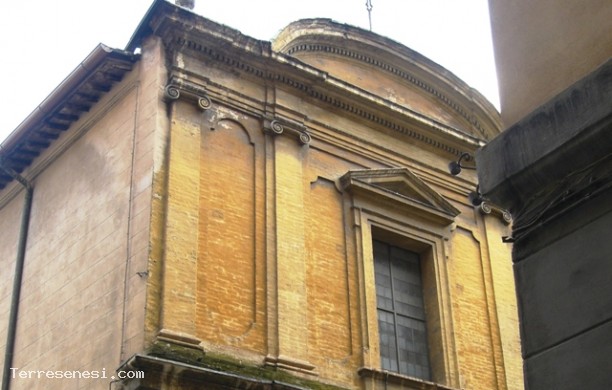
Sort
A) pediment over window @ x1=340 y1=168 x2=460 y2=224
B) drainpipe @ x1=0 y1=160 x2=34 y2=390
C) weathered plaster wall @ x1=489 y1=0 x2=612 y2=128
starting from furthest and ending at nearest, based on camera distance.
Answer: pediment over window @ x1=340 y1=168 x2=460 y2=224, drainpipe @ x1=0 y1=160 x2=34 y2=390, weathered plaster wall @ x1=489 y1=0 x2=612 y2=128

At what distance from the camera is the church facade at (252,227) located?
11.3 m

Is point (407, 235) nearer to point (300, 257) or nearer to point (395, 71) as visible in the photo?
point (300, 257)

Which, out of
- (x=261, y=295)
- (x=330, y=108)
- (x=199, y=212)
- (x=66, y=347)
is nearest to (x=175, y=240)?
(x=199, y=212)

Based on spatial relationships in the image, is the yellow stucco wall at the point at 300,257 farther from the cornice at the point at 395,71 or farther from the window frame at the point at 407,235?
the cornice at the point at 395,71

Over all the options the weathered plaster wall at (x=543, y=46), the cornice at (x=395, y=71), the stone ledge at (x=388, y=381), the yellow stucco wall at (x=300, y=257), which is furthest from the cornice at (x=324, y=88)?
the weathered plaster wall at (x=543, y=46)

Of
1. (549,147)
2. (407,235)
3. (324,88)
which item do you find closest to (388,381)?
(407,235)

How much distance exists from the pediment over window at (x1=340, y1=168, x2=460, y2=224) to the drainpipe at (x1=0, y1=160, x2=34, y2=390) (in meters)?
5.02

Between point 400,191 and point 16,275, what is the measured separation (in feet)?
19.7

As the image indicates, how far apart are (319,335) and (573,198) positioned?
25.8 ft

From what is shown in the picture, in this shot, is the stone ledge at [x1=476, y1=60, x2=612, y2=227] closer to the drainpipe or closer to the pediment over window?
the pediment over window

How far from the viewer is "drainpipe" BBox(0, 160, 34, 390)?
1341 cm

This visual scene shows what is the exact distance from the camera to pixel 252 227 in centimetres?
1227

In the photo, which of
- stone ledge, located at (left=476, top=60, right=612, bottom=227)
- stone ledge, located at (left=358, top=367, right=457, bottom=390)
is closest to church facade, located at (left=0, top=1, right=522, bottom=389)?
stone ledge, located at (left=358, top=367, right=457, bottom=390)

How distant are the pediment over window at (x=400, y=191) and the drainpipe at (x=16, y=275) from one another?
16.5ft
